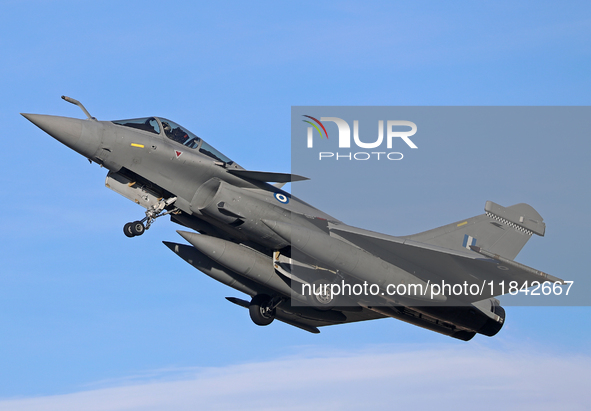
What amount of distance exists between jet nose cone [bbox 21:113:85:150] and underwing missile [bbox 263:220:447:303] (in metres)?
4.52

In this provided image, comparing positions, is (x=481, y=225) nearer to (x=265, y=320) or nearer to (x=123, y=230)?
(x=265, y=320)

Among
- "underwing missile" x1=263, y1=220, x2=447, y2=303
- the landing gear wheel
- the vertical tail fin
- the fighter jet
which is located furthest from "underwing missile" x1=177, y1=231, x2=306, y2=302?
the vertical tail fin

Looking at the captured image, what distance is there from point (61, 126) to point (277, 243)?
5460 mm

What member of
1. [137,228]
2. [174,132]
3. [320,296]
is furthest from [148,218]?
[320,296]

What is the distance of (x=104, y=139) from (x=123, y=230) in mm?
2017

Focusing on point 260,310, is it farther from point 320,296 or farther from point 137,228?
point 137,228

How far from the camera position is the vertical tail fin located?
19.8 metres

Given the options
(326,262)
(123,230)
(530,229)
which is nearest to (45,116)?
(123,230)

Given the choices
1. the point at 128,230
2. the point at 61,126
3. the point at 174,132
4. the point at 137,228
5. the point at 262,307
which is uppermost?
the point at 174,132

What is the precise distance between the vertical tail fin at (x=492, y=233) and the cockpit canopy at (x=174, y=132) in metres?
5.92

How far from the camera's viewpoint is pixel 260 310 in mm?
19781

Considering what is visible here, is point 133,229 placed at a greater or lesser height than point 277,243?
lesser

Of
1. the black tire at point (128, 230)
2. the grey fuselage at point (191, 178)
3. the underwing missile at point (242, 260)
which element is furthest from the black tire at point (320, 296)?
the black tire at point (128, 230)

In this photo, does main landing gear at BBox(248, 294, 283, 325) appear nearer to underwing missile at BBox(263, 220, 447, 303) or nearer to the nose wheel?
underwing missile at BBox(263, 220, 447, 303)
